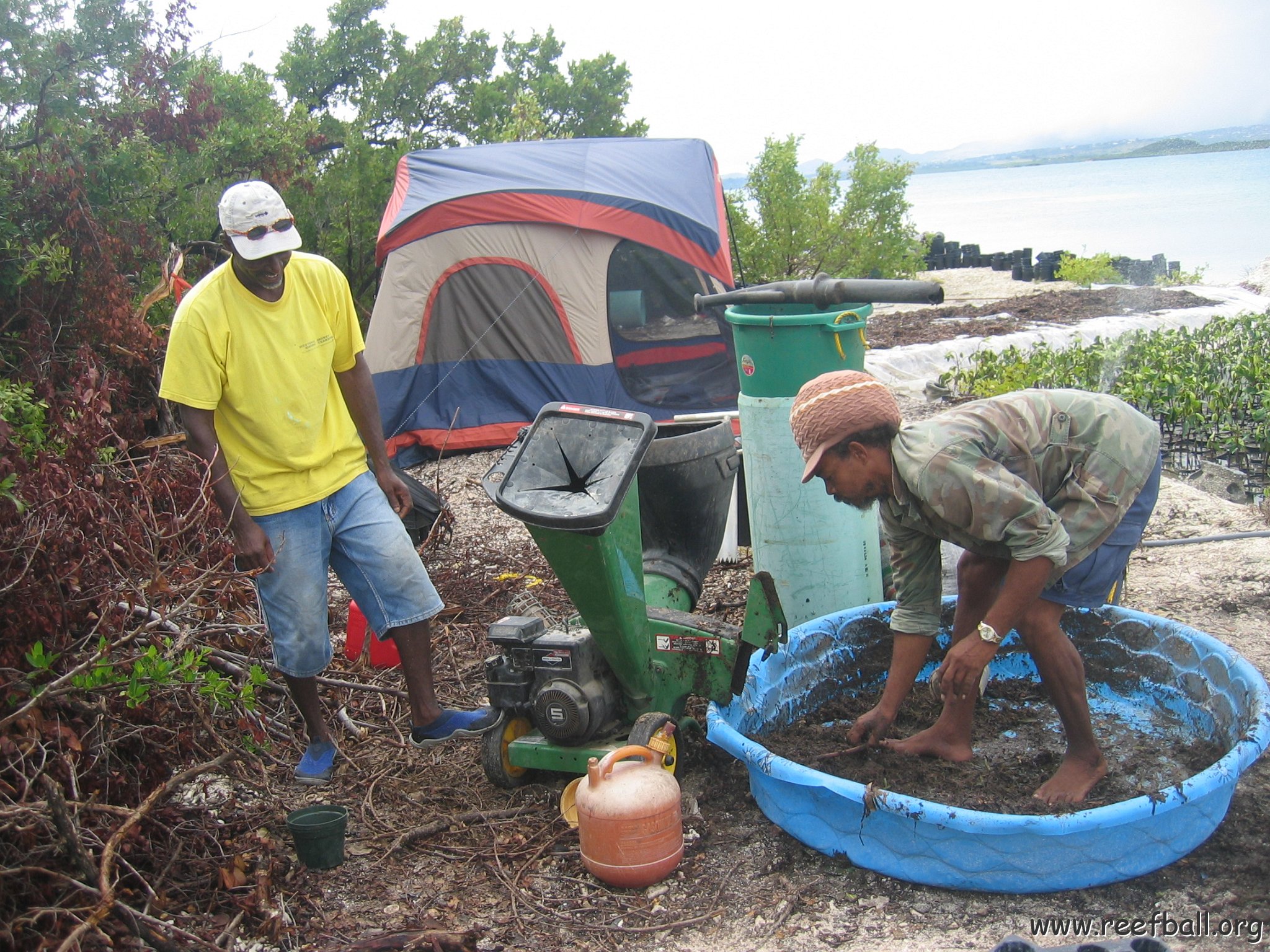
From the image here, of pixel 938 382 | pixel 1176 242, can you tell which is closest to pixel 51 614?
pixel 938 382

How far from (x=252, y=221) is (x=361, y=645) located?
196cm

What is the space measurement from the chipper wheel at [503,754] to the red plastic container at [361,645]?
0.99 metres

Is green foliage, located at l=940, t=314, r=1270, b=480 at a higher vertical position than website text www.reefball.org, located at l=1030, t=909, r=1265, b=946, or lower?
higher

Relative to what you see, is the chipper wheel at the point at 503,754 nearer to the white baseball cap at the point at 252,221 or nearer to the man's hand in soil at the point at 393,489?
the man's hand in soil at the point at 393,489

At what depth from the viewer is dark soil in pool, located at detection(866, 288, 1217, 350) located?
11.5 metres

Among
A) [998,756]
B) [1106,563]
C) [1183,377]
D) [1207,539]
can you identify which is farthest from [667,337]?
[1106,563]

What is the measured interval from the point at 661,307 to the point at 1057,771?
19.1 ft

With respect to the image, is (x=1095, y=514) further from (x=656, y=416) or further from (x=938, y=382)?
(x=938, y=382)

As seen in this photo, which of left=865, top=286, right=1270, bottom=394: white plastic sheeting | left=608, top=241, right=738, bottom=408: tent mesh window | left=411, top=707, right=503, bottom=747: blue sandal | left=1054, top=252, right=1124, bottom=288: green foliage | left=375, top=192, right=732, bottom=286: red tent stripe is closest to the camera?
left=411, top=707, right=503, bottom=747: blue sandal

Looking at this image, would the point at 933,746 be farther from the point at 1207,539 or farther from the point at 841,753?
the point at 1207,539

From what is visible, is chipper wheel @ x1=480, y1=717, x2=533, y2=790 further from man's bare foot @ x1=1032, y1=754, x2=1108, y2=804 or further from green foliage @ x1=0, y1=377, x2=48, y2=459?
green foliage @ x1=0, y1=377, x2=48, y2=459

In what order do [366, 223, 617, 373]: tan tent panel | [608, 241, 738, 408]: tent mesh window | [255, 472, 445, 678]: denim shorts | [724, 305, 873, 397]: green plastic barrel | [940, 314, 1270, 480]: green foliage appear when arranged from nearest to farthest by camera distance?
1. [255, 472, 445, 678]: denim shorts
2. [724, 305, 873, 397]: green plastic barrel
3. [940, 314, 1270, 480]: green foliage
4. [366, 223, 617, 373]: tan tent panel
5. [608, 241, 738, 408]: tent mesh window

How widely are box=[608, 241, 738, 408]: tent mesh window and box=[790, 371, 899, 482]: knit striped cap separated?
5442 mm

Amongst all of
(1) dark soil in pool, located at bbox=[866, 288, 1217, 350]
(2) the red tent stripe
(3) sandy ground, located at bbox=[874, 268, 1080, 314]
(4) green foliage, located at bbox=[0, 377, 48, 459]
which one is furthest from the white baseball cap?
(3) sandy ground, located at bbox=[874, 268, 1080, 314]
